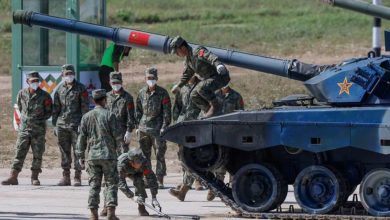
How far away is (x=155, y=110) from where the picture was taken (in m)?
21.5

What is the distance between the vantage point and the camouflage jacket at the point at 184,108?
21.2 meters

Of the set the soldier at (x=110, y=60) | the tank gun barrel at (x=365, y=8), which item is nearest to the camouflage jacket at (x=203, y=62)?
the tank gun barrel at (x=365, y=8)

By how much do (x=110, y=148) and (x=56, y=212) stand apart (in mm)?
2135

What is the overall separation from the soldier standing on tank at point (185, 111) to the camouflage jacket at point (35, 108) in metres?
2.18

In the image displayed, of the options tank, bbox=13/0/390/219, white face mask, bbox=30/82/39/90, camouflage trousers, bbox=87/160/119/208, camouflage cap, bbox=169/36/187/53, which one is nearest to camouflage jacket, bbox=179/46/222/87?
camouflage cap, bbox=169/36/187/53

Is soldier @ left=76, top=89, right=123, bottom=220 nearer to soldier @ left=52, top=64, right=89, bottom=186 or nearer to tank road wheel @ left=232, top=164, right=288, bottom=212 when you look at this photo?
tank road wheel @ left=232, top=164, right=288, bottom=212

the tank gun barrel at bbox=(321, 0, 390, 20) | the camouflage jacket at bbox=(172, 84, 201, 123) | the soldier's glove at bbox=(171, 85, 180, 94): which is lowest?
the camouflage jacket at bbox=(172, 84, 201, 123)

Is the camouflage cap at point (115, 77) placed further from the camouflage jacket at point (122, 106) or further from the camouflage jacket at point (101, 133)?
the camouflage jacket at point (101, 133)

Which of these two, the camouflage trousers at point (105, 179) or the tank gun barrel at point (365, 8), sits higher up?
the tank gun barrel at point (365, 8)

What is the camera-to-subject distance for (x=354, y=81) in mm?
17969

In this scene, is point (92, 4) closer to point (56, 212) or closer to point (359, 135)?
point (56, 212)

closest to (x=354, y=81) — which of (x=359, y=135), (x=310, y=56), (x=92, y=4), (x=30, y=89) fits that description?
(x=359, y=135)

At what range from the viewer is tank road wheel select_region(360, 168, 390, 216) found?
1733 centimetres

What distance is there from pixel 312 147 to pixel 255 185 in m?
1.10
